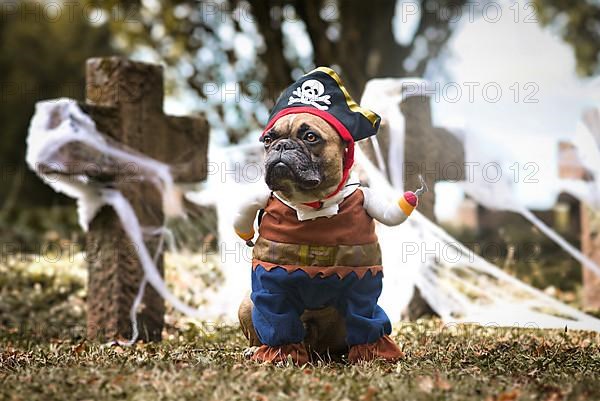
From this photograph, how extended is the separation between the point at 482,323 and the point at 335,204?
2.15 meters

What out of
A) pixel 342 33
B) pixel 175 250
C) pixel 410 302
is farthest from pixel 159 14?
pixel 410 302

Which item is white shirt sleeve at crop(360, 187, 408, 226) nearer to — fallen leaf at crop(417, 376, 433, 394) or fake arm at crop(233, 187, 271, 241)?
fake arm at crop(233, 187, 271, 241)

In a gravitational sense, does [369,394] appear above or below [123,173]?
below

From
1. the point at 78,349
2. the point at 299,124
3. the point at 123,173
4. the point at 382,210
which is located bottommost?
the point at 78,349

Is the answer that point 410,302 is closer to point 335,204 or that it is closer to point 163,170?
point 163,170

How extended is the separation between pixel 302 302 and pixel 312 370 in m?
0.43

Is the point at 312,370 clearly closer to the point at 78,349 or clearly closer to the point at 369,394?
the point at 369,394

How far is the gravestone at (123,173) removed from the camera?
567 centimetres

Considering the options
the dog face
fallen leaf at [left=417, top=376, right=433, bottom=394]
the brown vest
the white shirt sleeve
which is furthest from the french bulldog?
fallen leaf at [left=417, top=376, right=433, bottom=394]

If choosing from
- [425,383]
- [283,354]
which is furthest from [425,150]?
[425,383]

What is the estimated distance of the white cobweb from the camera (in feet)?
18.1

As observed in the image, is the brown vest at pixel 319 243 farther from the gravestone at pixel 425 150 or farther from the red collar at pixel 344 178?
the gravestone at pixel 425 150

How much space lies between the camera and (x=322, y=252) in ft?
13.1

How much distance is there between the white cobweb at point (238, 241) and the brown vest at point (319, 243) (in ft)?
5.01
